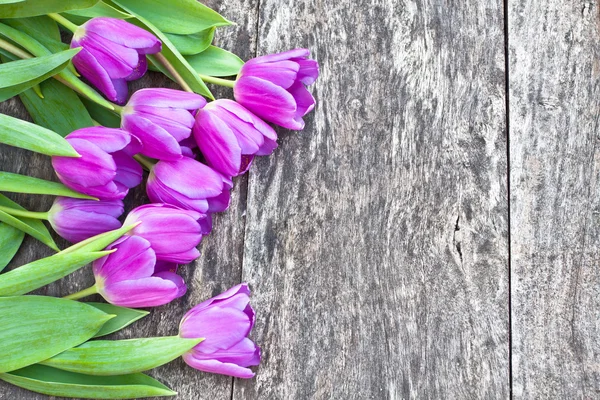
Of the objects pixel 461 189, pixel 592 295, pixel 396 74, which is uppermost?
pixel 396 74

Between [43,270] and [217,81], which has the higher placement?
[217,81]

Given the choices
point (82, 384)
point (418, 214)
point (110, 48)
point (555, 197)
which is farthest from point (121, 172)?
point (555, 197)

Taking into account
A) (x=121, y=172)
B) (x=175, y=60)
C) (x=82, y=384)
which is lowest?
(x=82, y=384)

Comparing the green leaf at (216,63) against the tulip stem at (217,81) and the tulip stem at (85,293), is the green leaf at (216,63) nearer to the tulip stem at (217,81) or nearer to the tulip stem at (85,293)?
the tulip stem at (217,81)

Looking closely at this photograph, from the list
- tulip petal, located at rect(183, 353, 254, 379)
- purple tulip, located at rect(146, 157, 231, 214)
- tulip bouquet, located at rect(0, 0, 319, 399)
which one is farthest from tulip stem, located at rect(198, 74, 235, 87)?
Answer: tulip petal, located at rect(183, 353, 254, 379)

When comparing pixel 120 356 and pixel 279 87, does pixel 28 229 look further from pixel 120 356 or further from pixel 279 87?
pixel 279 87

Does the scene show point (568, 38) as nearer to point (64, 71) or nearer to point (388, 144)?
point (388, 144)

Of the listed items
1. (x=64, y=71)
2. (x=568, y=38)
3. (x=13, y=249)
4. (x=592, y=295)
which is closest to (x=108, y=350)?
(x=13, y=249)
